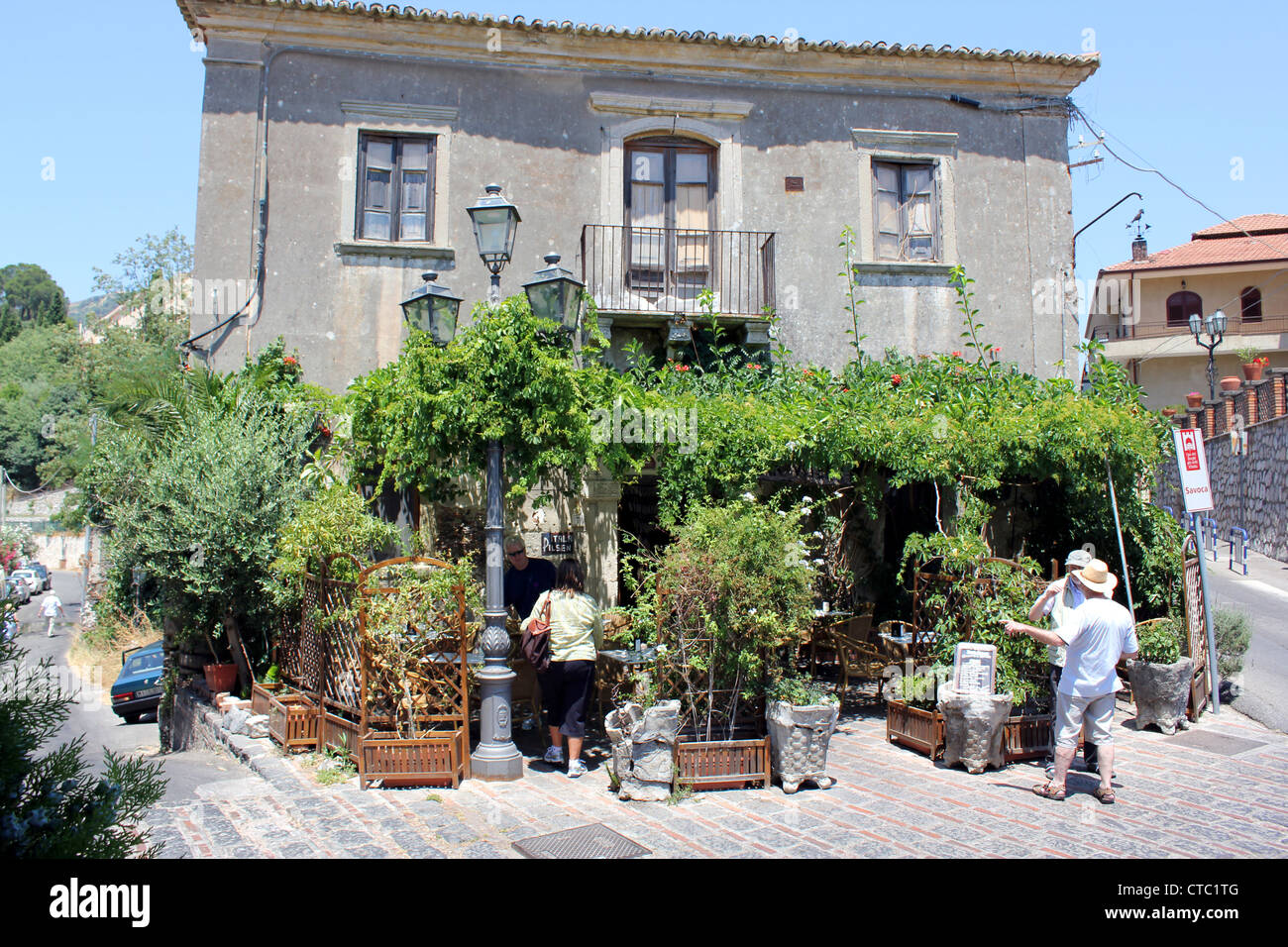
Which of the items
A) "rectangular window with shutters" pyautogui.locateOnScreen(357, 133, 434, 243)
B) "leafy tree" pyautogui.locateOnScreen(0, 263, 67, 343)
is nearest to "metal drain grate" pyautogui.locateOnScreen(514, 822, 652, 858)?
"rectangular window with shutters" pyautogui.locateOnScreen(357, 133, 434, 243)

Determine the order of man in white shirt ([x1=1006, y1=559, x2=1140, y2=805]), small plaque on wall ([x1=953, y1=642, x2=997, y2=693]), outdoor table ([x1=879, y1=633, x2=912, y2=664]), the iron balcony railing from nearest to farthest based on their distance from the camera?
1. man in white shirt ([x1=1006, y1=559, x2=1140, y2=805])
2. small plaque on wall ([x1=953, y1=642, x2=997, y2=693])
3. outdoor table ([x1=879, y1=633, x2=912, y2=664])
4. the iron balcony railing

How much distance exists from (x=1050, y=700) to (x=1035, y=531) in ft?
12.3

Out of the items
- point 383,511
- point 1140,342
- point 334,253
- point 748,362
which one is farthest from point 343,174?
point 1140,342

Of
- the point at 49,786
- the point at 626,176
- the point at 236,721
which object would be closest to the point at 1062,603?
the point at 49,786

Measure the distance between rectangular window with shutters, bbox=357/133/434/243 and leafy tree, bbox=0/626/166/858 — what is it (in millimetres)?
9071

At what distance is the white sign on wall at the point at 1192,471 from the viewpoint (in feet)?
28.3

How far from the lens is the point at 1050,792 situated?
6234 mm

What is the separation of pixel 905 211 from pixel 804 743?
865 cm

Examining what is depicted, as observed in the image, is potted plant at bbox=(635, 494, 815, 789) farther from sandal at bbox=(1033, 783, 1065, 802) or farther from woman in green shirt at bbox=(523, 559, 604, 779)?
sandal at bbox=(1033, 783, 1065, 802)

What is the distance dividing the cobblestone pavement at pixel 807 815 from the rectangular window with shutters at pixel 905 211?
750cm

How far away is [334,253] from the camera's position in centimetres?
1130

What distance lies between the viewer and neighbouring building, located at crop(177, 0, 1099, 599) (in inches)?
442

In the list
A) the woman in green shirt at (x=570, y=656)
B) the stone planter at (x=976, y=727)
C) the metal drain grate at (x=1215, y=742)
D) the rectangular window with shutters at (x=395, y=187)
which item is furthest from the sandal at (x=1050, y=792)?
the rectangular window with shutters at (x=395, y=187)

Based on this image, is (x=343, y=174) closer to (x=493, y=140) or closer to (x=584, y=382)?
(x=493, y=140)
